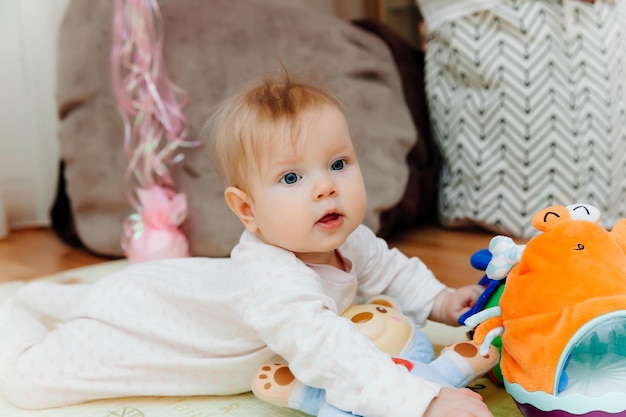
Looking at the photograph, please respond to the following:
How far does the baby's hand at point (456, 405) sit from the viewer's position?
27.4 inches

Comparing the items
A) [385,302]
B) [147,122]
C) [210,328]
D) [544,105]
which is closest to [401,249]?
[544,105]

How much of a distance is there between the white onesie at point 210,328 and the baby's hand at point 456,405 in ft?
0.16

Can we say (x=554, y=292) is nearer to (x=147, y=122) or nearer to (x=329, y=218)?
(x=329, y=218)

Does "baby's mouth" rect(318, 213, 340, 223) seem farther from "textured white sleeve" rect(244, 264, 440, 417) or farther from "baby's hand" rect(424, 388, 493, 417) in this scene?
"baby's hand" rect(424, 388, 493, 417)

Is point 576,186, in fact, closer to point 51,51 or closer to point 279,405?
point 279,405

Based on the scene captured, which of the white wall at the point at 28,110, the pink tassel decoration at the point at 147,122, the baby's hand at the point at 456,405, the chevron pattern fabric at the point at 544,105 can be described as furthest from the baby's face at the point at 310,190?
the white wall at the point at 28,110

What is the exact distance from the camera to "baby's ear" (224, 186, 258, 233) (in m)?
0.87

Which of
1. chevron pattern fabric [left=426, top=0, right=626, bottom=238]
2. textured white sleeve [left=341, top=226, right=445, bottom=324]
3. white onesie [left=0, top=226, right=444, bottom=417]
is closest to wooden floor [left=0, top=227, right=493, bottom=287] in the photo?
chevron pattern fabric [left=426, top=0, right=626, bottom=238]

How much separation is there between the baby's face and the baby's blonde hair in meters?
0.01

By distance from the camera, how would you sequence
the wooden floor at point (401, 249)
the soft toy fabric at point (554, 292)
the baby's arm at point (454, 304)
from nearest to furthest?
the soft toy fabric at point (554, 292), the baby's arm at point (454, 304), the wooden floor at point (401, 249)

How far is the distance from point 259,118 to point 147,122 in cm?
83

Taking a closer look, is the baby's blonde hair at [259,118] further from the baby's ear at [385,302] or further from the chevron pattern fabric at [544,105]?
the chevron pattern fabric at [544,105]

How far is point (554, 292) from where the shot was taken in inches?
27.8

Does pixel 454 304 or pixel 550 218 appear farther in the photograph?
pixel 454 304
